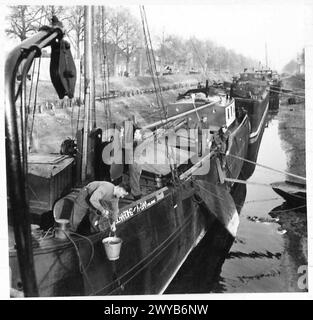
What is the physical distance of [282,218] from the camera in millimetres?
6039

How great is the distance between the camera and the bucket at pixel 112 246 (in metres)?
4.04

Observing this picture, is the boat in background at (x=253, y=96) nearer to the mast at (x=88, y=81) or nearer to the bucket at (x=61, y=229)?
the mast at (x=88, y=81)

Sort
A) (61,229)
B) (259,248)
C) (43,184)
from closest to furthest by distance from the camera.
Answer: (61,229) → (43,184) → (259,248)

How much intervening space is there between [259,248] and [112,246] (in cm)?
274

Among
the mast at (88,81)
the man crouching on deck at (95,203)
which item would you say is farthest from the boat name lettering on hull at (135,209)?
the mast at (88,81)

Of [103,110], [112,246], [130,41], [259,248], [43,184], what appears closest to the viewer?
[112,246]

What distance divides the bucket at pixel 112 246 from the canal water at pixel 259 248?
1309mm

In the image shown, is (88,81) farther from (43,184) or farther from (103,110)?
(103,110)

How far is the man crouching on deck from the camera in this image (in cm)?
391

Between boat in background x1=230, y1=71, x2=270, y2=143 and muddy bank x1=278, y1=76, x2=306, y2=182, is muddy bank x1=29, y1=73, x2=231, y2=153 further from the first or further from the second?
muddy bank x1=278, y1=76, x2=306, y2=182

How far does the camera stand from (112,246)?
4031 millimetres

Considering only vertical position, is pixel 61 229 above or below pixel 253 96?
below

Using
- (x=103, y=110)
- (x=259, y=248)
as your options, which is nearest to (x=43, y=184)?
(x=103, y=110)

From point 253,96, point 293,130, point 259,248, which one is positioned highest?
point 253,96
